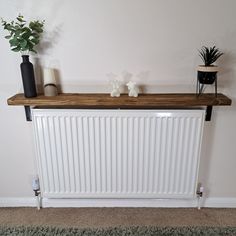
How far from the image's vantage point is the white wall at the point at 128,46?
49.3 inches

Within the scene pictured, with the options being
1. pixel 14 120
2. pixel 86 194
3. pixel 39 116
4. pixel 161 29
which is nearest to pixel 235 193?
pixel 86 194

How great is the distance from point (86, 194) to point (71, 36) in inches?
41.3

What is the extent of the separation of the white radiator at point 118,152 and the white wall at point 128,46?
17 centimetres

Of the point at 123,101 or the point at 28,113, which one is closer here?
the point at 123,101

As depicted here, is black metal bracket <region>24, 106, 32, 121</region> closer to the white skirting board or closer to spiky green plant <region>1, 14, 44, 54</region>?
spiky green plant <region>1, 14, 44, 54</region>

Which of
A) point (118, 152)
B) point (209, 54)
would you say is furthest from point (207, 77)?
point (118, 152)

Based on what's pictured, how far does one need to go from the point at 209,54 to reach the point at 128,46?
18.4 inches

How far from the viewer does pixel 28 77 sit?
128cm

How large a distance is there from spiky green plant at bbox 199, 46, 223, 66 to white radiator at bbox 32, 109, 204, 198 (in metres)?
0.30

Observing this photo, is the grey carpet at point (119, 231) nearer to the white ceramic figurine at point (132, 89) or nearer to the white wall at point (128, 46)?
the white wall at point (128, 46)

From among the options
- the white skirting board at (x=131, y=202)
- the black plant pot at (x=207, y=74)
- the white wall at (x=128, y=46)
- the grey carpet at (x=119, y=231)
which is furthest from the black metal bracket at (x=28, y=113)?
the black plant pot at (x=207, y=74)

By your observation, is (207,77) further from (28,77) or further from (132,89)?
(28,77)

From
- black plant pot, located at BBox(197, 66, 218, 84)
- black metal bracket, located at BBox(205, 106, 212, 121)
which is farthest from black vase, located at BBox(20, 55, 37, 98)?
black metal bracket, located at BBox(205, 106, 212, 121)

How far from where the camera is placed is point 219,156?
1.53 meters
